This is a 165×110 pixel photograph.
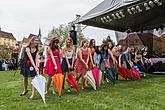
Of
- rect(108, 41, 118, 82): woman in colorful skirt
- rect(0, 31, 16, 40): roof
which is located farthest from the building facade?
rect(108, 41, 118, 82): woman in colorful skirt

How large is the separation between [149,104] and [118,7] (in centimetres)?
582

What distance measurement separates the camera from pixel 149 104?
5.16 m

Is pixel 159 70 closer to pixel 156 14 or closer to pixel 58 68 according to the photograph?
pixel 156 14

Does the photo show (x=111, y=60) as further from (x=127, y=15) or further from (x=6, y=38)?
(x=6, y=38)

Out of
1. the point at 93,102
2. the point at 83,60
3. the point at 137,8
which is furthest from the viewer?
the point at 137,8

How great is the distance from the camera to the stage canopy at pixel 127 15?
1029 cm

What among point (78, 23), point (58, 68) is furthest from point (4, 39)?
point (58, 68)

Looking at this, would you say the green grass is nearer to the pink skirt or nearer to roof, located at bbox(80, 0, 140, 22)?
the pink skirt

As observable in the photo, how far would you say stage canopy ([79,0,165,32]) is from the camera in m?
10.3

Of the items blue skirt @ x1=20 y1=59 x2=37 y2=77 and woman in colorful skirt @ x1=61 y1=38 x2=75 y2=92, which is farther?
woman in colorful skirt @ x1=61 y1=38 x2=75 y2=92

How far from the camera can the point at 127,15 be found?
12758 millimetres

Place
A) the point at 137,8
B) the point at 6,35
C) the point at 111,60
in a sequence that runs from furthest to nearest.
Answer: the point at 6,35 < the point at 137,8 < the point at 111,60

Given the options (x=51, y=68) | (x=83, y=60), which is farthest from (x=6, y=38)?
(x=51, y=68)

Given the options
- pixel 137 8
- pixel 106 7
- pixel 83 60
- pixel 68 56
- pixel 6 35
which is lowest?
pixel 83 60
